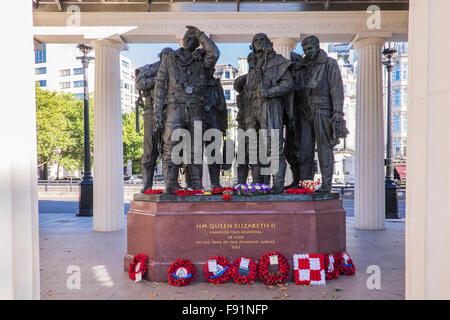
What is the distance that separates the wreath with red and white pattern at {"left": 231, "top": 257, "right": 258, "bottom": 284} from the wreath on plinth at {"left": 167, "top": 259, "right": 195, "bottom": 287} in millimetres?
641

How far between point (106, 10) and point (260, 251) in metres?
8.41

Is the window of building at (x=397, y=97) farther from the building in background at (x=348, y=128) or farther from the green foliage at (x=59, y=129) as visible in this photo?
the green foliage at (x=59, y=129)

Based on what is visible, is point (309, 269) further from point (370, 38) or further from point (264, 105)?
point (370, 38)

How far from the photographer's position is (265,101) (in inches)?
246

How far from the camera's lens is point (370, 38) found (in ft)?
33.7

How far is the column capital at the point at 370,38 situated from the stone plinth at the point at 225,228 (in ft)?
22.4

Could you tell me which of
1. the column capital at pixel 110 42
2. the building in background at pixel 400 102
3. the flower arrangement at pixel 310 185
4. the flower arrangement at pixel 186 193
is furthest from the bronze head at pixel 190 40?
the building in background at pixel 400 102

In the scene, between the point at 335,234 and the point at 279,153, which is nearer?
the point at 335,234

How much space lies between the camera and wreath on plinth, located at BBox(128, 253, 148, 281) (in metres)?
5.41
